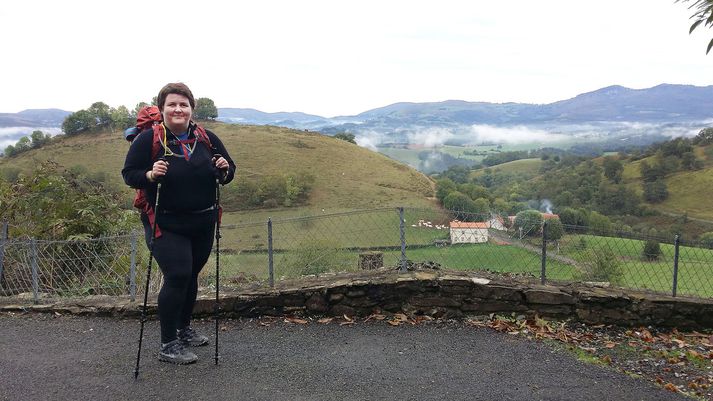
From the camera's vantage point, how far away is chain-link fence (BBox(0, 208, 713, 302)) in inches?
235

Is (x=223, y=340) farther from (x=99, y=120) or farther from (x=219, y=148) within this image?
(x=99, y=120)

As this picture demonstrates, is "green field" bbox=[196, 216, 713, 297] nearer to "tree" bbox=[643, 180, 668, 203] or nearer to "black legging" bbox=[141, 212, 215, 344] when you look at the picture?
"black legging" bbox=[141, 212, 215, 344]

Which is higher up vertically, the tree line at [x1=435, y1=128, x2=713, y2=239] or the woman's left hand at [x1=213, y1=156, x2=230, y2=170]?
the woman's left hand at [x1=213, y1=156, x2=230, y2=170]

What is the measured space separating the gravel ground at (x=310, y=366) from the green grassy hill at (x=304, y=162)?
39404 millimetres

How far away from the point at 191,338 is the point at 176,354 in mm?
353

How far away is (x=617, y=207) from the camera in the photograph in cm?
6494

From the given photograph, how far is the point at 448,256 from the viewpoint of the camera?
7.36m

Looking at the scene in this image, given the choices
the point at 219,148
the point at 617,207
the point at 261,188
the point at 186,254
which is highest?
the point at 219,148

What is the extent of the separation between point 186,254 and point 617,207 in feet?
232

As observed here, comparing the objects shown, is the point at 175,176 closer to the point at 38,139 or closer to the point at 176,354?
the point at 176,354

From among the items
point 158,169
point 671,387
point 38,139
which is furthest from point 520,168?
point 158,169

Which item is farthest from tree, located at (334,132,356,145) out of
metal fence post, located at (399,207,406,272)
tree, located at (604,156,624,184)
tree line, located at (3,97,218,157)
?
metal fence post, located at (399,207,406,272)

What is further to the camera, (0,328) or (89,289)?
(89,289)

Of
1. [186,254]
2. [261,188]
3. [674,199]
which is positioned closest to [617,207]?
[674,199]
